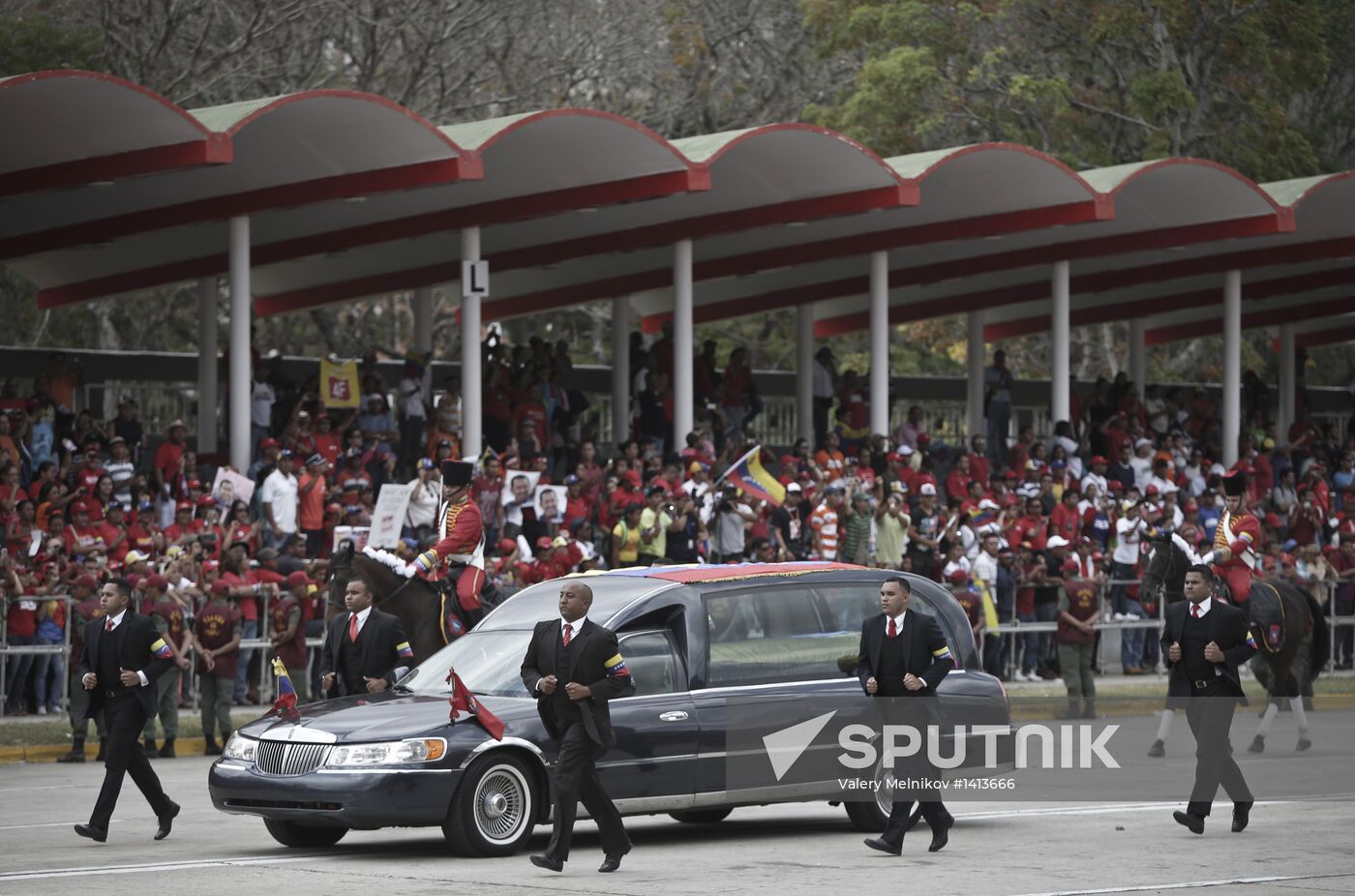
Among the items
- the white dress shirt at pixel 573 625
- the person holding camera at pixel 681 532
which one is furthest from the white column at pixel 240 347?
the white dress shirt at pixel 573 625

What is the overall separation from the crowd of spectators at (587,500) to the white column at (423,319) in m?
0.94

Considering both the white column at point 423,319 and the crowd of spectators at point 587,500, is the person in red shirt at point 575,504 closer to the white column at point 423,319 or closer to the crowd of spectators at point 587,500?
the crowd of spectators at point 587,500

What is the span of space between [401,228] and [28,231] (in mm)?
5216

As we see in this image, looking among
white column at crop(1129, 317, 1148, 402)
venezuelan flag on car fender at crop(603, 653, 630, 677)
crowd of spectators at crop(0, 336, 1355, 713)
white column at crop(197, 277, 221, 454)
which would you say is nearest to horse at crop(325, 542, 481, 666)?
crowd of spectators at crop(0, 336, 1355, 713)

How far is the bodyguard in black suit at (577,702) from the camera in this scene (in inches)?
475

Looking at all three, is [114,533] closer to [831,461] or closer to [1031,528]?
[831,461]

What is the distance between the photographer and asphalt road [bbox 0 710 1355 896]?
1151 centimetres

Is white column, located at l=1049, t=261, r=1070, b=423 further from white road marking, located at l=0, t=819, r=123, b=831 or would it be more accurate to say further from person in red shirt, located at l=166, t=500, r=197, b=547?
white road marking, located at l=0, t=819, r=123, b=831

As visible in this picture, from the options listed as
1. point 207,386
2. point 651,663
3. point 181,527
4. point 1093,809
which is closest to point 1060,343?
point 207,386

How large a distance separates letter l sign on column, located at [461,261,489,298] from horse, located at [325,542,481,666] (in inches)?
461

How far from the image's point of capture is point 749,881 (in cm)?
1167

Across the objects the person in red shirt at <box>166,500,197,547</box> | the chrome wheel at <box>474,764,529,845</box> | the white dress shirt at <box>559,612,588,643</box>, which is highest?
the person in red shirt at <box>166,500,197,547</box>

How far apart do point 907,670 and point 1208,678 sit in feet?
7.93

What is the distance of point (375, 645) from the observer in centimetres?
1475
